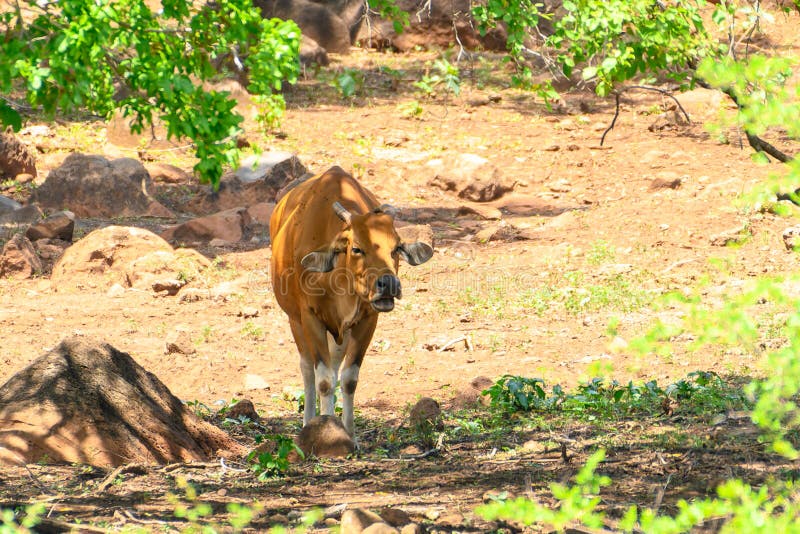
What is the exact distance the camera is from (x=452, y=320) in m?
11.2

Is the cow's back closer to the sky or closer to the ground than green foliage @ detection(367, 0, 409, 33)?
closer to the ground

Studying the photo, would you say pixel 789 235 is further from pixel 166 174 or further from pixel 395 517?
pixel 166 174

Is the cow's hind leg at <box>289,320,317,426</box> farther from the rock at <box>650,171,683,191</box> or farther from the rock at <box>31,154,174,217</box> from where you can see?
the rock at <box>650,171,683,191</box>

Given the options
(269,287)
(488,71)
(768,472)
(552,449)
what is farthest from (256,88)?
(488,71)

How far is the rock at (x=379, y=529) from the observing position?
13.6ft

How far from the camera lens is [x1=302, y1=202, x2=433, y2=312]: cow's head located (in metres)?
6.63

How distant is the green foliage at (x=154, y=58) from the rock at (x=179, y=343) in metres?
3.36

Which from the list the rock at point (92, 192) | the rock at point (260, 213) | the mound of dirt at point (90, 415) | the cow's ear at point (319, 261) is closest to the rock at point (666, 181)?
the rock at point (260, 213)

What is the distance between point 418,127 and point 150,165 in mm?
5269

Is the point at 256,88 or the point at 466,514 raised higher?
the point at 256,88

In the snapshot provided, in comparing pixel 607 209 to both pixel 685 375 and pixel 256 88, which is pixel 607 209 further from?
pixel 256 88

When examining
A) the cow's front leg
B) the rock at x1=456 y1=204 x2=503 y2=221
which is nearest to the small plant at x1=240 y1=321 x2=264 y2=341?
the cow's front leg

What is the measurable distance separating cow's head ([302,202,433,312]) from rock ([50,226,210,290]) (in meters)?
5.86

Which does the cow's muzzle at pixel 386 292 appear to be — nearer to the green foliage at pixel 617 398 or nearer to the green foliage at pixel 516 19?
the green foliage at pixel 617 398
